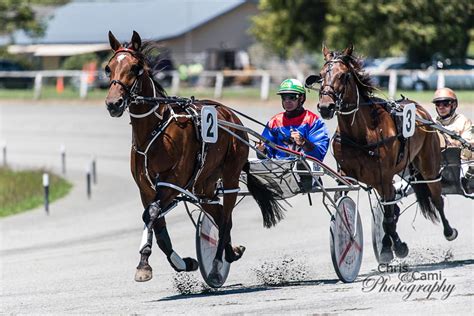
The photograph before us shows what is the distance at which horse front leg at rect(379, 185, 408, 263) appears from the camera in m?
10.6

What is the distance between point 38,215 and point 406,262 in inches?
355

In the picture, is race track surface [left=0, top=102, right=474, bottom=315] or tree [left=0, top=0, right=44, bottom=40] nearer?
race track surface [left=0, top=102, right=474, bottom=315]

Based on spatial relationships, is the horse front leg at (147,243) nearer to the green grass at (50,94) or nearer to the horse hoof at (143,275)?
the horse hoof at (143,275)

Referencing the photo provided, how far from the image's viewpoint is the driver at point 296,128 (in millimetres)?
10281

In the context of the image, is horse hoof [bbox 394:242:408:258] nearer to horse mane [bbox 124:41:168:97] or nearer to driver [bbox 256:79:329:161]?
driver [bbox 256:79:329:161]

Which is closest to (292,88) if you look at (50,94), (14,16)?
(50,94)

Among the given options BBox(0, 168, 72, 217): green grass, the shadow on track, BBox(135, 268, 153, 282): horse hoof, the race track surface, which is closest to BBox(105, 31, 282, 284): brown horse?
BBox(135, 268, 153, 282): horse hoof

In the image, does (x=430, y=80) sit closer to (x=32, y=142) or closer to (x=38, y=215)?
(x=32, y=142)

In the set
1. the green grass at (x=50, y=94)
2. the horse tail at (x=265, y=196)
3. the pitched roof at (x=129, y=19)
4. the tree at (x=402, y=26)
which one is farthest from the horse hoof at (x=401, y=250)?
the pitched roof at (x=129, y=19)

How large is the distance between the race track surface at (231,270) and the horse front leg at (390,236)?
159 millimetres

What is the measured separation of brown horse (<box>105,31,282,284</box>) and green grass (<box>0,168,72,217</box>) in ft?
32.4

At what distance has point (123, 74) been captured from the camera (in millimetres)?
9094

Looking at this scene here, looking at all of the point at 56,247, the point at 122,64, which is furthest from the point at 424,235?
the point at 122,64

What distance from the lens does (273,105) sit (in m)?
32.3
